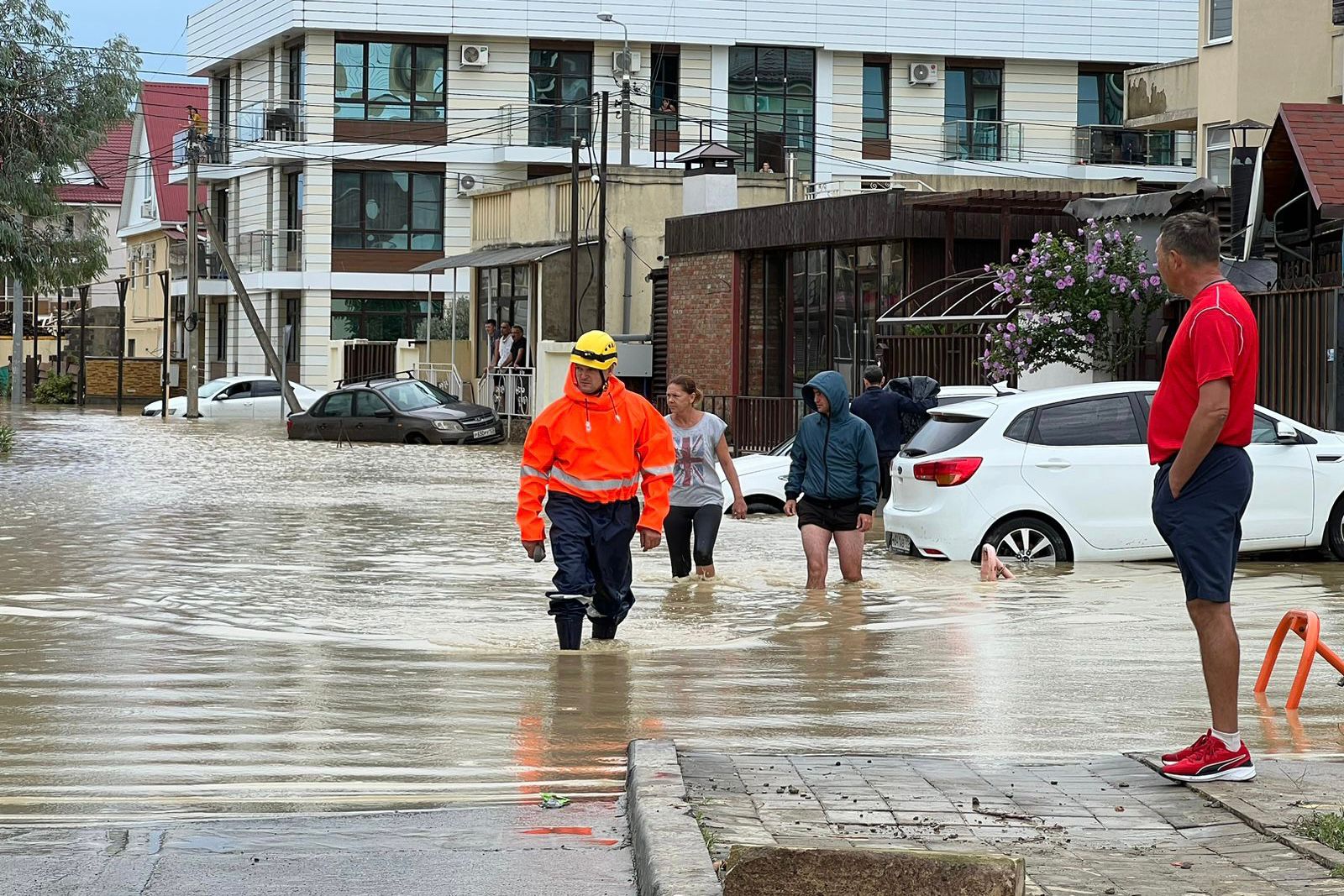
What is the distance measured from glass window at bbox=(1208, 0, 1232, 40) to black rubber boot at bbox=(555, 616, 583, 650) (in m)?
29.3

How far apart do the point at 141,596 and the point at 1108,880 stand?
972 cm

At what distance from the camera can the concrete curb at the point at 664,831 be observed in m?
5.33

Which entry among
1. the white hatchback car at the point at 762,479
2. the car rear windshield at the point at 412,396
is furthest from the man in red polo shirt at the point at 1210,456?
the car rear windshield at the point at 412,396

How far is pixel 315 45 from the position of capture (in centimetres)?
5928

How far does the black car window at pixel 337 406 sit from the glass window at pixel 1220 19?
59.5ft

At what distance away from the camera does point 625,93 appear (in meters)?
50.2

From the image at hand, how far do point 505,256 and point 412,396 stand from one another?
437cm

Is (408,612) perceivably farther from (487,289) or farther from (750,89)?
(750,89)

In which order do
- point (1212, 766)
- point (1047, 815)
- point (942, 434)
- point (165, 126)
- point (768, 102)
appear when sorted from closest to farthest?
point (1047, 815), point (1212, 766), point (942, 434), point (768, 102), point (165, 126)

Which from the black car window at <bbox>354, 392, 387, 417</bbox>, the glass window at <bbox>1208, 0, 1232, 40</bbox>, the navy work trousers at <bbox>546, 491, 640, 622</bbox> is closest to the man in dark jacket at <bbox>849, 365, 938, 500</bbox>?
the navy work trousers at <bbox>546, 491, 640, 622</bbox>

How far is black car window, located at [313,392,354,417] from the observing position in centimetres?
4169

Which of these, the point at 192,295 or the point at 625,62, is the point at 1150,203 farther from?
the point at 192,295

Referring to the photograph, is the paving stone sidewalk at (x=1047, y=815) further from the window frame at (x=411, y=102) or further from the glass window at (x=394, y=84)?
the glass window at (x=394, y=84)

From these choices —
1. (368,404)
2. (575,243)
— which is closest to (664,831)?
(575,243)
